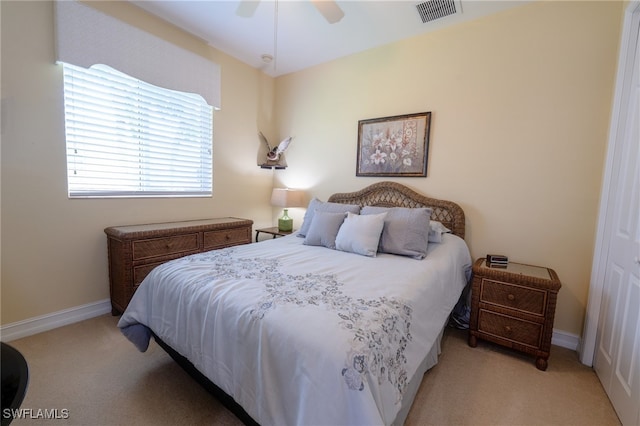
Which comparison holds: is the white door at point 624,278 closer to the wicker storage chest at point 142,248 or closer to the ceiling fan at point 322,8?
the ceiling fan at point 322,8

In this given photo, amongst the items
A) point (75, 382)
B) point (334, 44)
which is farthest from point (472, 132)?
point (75, 382)

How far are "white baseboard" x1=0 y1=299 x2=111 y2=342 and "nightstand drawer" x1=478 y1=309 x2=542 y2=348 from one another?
3.40 metres

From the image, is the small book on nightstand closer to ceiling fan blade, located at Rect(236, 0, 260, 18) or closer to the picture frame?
the picture frame

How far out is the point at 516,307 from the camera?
1.99 metres

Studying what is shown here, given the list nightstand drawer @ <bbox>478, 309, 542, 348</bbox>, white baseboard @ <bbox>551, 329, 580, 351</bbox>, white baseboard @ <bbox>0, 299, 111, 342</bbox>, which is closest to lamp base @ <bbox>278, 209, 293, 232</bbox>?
white baseboard @ <bbox>0, 299, 111, 342</bbox>

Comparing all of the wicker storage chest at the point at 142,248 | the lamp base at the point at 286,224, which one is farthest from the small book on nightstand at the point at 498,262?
the wicker storage chest at the point at 142,248

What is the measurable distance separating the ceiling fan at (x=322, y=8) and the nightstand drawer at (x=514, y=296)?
2245mm

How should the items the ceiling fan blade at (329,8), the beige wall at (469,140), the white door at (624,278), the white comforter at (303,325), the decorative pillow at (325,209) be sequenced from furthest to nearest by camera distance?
the decorative pillow at (325,209), the beige wall at (469,140), the ceiling fan blade at (329,8), the white door at (624,278), the white comforter at (303,325)

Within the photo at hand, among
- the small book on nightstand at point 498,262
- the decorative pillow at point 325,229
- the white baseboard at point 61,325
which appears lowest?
the white baseboard at point 61,325

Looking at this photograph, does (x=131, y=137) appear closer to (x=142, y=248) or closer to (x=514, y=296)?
(x=142, y=248)

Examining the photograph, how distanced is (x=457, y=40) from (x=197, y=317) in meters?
3.17

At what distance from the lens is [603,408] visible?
1.58 m

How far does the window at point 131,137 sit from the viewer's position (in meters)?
2.31

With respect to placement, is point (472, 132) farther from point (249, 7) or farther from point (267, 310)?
point (267, 310)
